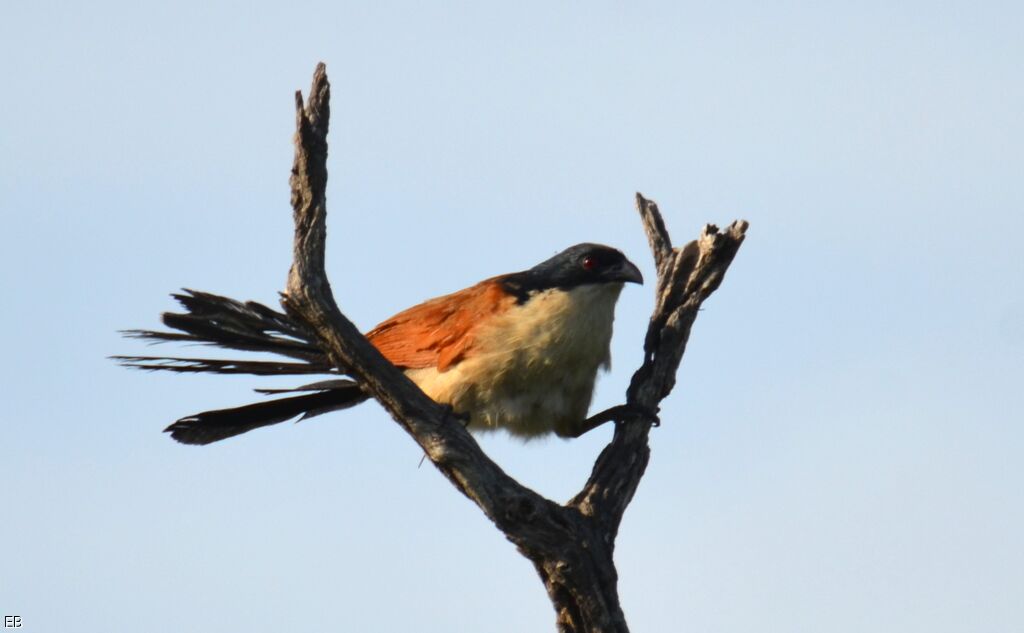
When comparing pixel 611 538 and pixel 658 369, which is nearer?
pixel 611 538

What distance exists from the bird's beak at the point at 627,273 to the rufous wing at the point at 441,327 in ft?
1.37

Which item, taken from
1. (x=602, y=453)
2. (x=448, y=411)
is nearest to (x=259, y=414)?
(x=448, y=411)

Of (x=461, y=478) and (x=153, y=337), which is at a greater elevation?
(x=153, y=337)

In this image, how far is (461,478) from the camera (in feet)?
13.3

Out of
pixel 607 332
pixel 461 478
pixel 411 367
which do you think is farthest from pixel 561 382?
pixel 461 478

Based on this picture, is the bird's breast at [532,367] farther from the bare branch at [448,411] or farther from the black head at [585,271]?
the bare branch at [448,411]

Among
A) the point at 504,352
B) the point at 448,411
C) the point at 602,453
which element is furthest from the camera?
the point at 504,352

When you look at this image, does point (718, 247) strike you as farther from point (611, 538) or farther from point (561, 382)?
point (611, 538)

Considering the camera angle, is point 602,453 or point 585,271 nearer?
point 602,453

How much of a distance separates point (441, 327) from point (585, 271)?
24.3 inches

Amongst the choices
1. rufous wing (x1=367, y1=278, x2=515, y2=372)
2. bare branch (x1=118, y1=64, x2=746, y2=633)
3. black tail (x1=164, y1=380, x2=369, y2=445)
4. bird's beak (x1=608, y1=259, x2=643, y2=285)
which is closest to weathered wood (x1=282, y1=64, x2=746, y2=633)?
bare branch (x1=118, y1=64, x2=746, y2=633)

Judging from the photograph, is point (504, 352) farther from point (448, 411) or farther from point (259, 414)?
point (259, 414)

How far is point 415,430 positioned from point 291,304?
619mm

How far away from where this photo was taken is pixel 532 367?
16.0 ft
